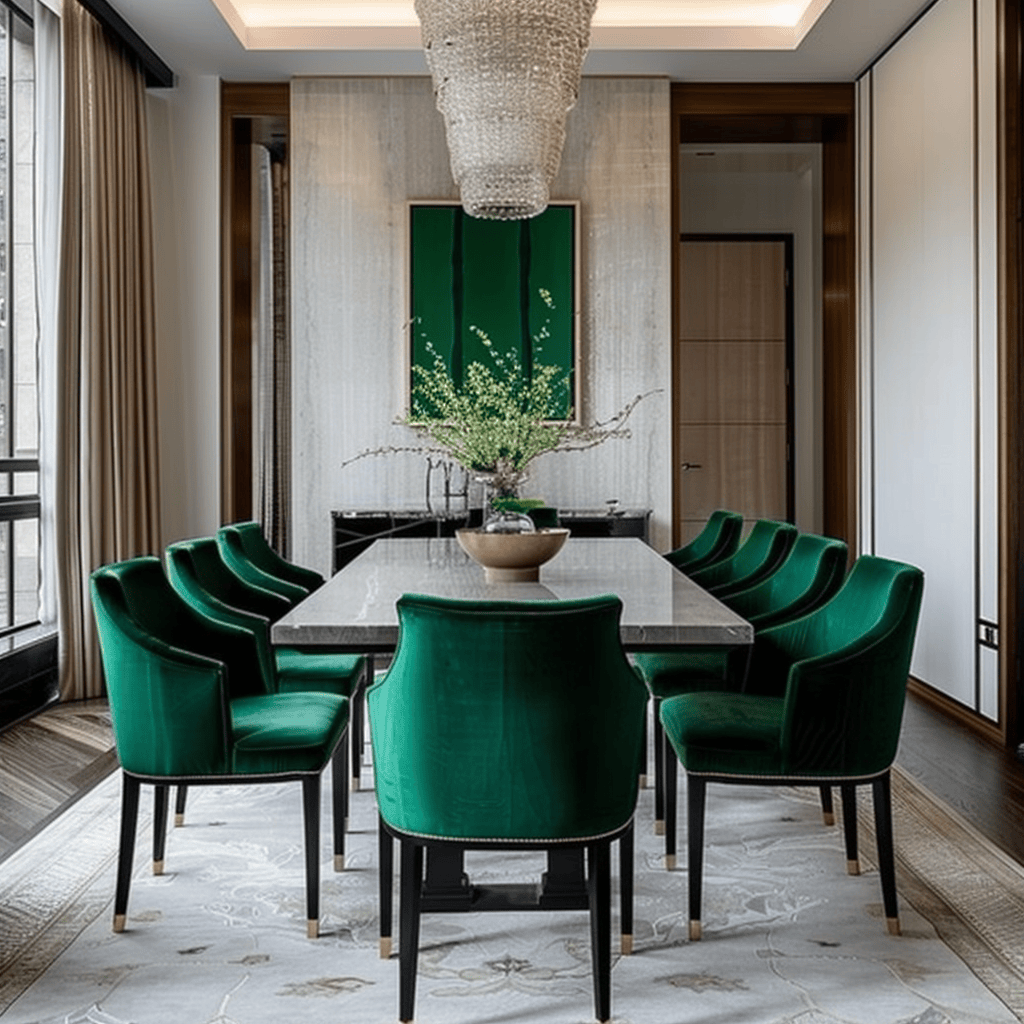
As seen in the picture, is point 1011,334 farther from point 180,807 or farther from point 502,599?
point 180,807

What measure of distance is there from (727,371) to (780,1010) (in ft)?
21.9

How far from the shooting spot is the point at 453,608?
6.54 feet

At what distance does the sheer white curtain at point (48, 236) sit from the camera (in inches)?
199

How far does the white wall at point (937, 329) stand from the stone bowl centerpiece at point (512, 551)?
2210mm

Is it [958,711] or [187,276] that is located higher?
[187,276]

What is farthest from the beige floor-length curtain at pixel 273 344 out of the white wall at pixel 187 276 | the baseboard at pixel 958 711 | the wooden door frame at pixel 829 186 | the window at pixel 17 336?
the baseboard at pixel 958 711

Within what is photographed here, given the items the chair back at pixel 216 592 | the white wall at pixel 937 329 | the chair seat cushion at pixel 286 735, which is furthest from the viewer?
the white wall at pixel 937 329

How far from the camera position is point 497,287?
6.22 m

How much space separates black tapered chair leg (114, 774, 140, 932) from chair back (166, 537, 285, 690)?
57 centimetres

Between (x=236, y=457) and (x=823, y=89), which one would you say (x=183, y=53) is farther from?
(x=823, y=89)

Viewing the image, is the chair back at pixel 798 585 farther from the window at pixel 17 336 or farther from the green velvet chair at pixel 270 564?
the window at pixel 17 336

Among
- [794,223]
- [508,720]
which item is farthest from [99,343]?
[794,223]

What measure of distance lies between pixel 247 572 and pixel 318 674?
0.55m

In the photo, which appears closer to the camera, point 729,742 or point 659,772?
point 729,742
